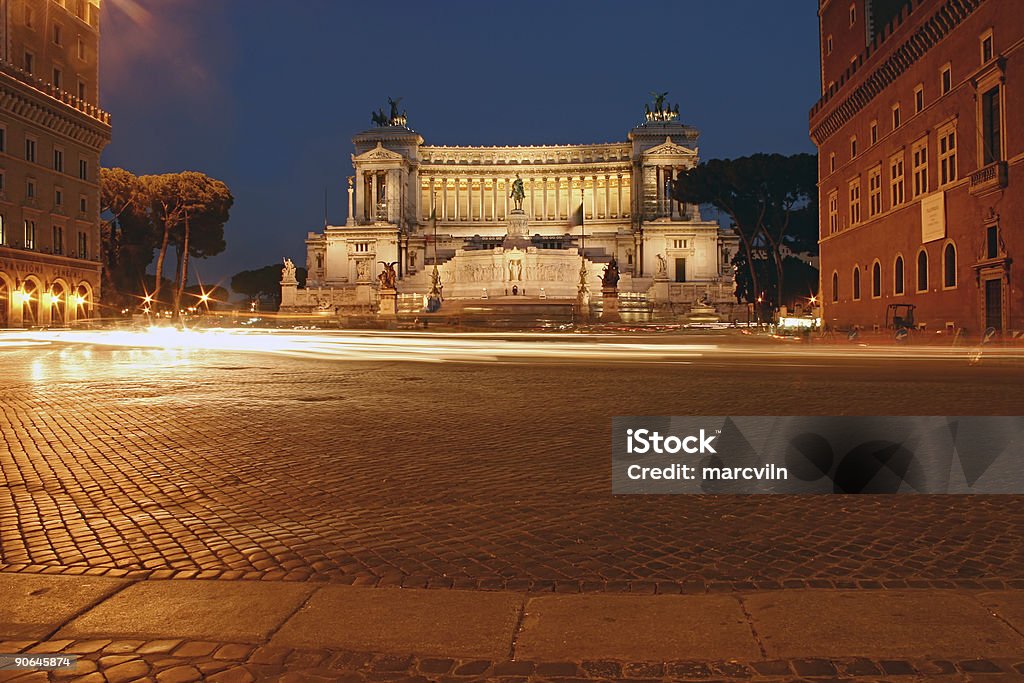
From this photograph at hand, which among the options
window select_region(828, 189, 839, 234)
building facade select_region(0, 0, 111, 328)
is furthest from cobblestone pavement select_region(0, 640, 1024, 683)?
building facade select_region(0, 0, 111, 328)

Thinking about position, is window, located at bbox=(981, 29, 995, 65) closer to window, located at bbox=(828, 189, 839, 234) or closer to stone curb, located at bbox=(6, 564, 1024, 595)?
window, located at bbox=(828, 189, 839, 234)

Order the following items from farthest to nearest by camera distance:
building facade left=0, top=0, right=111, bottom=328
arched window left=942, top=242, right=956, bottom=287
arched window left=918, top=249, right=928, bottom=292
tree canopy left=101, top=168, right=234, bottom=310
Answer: tree canopy left=101, top=168, right=234, bottom=310 → building facade left=0, top=0, right=111, bottom=328 → arched window left=918, top=249, right=928, bottom=292 → arched window left=942, top=242, right=956, bottom=287

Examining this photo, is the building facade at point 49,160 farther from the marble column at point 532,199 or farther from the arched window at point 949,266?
the marble column at point 532,199

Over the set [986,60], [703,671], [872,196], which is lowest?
[703,671]

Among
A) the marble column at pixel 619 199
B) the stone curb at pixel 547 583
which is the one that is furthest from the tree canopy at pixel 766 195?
the stone curb at pixel 547 583

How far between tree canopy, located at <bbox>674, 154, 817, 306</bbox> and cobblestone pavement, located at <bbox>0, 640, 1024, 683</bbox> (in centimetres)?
5743

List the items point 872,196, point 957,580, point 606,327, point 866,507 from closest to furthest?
point 957,580, point 866,507, point 872,196, point 606,327

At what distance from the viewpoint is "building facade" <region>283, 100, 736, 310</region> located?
265 ft

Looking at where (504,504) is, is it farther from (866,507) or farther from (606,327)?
(606,327)

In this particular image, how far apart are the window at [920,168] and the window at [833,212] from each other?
11202 mm

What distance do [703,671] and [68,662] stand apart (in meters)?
2.39

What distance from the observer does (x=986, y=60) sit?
2766 centimetres

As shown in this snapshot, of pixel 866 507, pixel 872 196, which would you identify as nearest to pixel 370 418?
pixel 866 507

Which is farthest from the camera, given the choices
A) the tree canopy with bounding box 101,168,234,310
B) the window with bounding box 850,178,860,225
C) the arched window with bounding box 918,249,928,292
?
the tree canopy with bounding box 101,168,234,310
